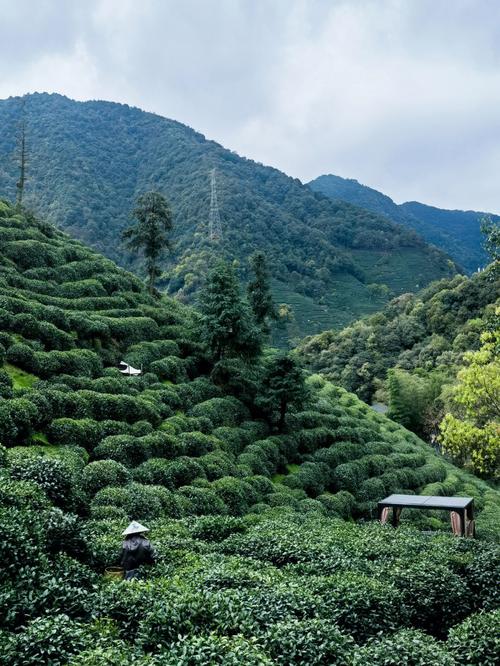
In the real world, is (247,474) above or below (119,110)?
Answer: below

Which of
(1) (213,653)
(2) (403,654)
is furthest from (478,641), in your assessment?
(1) (213,653)

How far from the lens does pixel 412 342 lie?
73625 mm

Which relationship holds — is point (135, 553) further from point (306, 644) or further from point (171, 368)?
point (171, 368)

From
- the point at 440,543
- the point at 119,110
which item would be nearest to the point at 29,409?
the point at 440,543

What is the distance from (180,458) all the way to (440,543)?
29.9 ft

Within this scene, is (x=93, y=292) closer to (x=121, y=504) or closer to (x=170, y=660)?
(x=121, y=504)

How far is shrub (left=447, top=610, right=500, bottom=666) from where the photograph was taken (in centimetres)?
748

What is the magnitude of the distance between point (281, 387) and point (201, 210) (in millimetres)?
80822

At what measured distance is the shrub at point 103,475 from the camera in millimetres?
15656

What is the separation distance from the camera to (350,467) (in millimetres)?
28016

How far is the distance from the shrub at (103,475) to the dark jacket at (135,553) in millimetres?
5511

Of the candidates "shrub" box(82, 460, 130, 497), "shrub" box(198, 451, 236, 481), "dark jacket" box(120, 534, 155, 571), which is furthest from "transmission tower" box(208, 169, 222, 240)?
"dark jacket" box(120, 534, 155, 571)

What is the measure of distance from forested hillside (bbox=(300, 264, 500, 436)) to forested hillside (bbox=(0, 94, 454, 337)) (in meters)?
16.4

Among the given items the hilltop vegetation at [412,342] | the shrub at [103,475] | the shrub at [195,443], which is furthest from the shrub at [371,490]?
the hilltop vegetation at [412,342]
